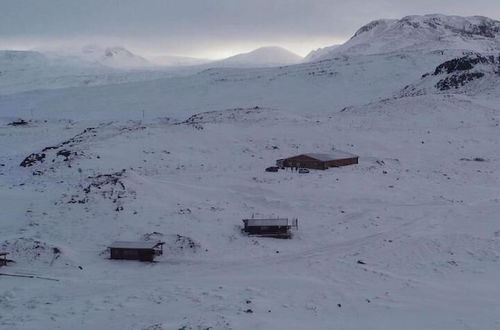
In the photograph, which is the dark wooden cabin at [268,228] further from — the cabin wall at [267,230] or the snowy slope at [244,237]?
the snowy slope at [244,237]

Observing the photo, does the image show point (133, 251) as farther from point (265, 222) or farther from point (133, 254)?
point (265, 222)

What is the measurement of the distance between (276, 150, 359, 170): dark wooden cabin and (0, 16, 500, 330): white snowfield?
3.84 ft

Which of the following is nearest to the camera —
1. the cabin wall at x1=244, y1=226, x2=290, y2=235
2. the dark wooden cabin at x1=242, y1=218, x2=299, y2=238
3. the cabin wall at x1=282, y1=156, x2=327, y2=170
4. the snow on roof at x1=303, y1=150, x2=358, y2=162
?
the dark wooden cabin at x1=242, y1=218, x2=299, y2=238

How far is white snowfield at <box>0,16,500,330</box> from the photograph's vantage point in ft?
58.9

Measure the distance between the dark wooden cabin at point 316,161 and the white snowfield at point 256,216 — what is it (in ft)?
3.84

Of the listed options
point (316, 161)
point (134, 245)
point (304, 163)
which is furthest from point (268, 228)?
point (304, 163)

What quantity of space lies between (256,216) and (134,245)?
26.8 ft

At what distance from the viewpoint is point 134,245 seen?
23.3 m

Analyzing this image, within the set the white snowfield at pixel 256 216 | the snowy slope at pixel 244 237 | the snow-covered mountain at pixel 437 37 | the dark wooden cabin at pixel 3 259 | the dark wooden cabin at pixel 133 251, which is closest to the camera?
the snowy slope at pixel 244 237

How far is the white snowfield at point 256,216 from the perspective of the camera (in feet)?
58.9

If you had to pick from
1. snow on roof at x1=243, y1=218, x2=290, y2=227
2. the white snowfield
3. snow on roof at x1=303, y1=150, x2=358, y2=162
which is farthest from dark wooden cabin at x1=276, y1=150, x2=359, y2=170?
snow on roof at x1=243, y1=218, x2=290, y2=227

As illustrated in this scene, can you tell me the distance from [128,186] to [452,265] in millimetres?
17672

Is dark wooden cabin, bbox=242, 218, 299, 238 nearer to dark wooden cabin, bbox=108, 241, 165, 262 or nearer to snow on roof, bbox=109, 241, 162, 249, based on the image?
snow on roof, bbox=109, 241, 162, 249

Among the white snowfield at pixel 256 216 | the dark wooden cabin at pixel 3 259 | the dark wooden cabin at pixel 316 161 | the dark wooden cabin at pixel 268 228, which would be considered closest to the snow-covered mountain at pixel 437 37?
the white snowfield at pixel 256 216
